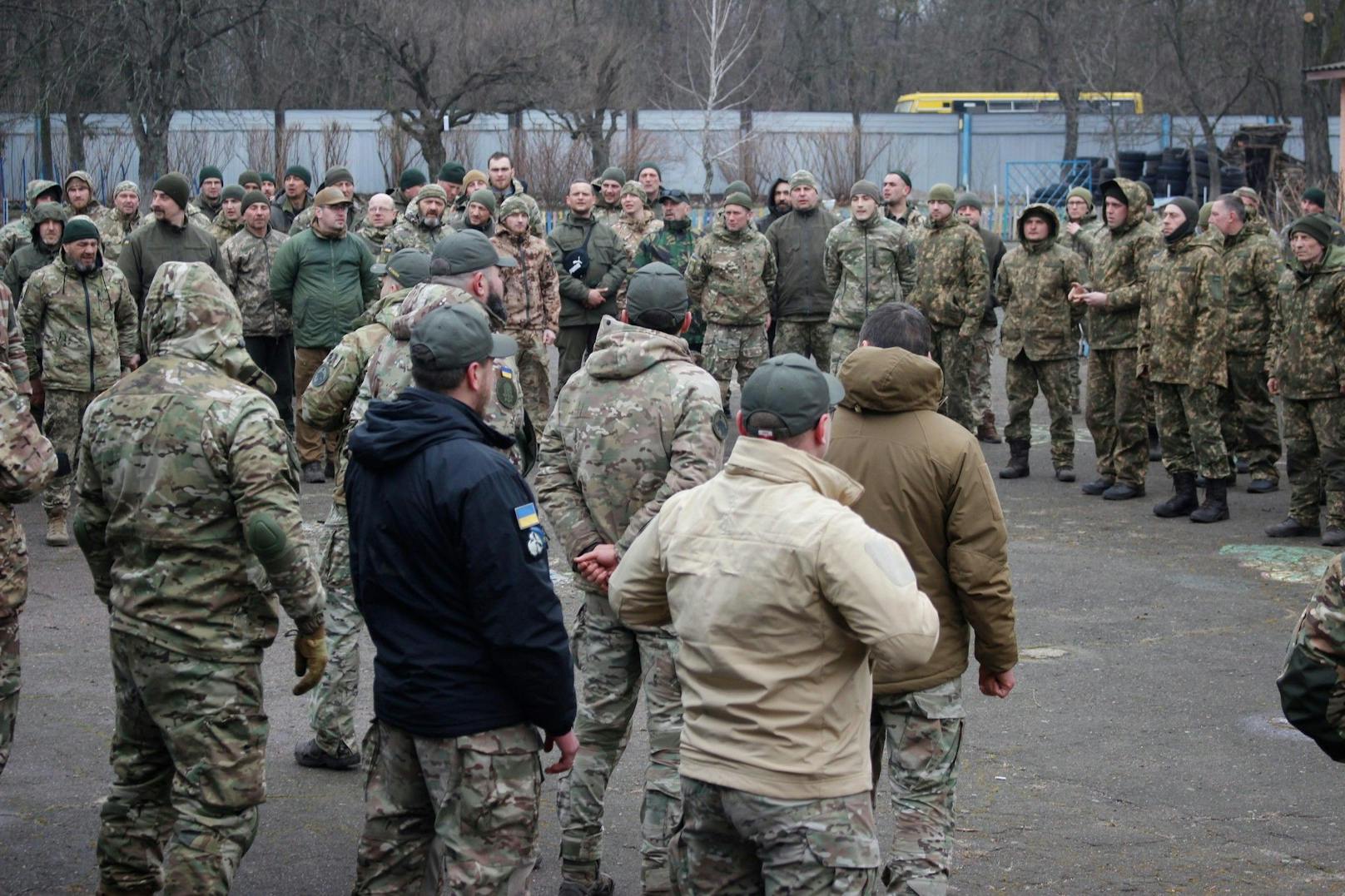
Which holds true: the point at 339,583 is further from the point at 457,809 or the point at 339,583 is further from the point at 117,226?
the point at 117,226

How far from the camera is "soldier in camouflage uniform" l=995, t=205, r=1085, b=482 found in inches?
478

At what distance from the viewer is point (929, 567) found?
15.5 feet

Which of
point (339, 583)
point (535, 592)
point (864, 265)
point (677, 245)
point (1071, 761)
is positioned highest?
point (677, 245)

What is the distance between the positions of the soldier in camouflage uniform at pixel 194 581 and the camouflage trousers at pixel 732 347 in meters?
9.04

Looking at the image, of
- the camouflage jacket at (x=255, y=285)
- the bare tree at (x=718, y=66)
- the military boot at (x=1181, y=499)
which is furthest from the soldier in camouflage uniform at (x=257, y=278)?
the bare tree at (x=718, y=66)

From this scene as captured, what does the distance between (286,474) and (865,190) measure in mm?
9372

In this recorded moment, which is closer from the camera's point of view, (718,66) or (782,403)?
(782,403)

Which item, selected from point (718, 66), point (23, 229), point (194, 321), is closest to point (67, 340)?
point (23, 229)

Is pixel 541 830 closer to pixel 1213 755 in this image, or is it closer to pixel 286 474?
pixel 286 474

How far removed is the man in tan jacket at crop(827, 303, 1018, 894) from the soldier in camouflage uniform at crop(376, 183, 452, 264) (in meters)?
8.37

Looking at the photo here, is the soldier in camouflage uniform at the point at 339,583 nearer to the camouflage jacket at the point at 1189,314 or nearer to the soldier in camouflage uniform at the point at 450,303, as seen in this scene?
the soldier in camouflage uniform at the point at 450,303

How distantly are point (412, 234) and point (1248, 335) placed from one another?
6.79 meters

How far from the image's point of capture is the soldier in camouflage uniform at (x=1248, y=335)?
35.7ft

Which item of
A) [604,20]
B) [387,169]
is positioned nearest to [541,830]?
[387,169]
